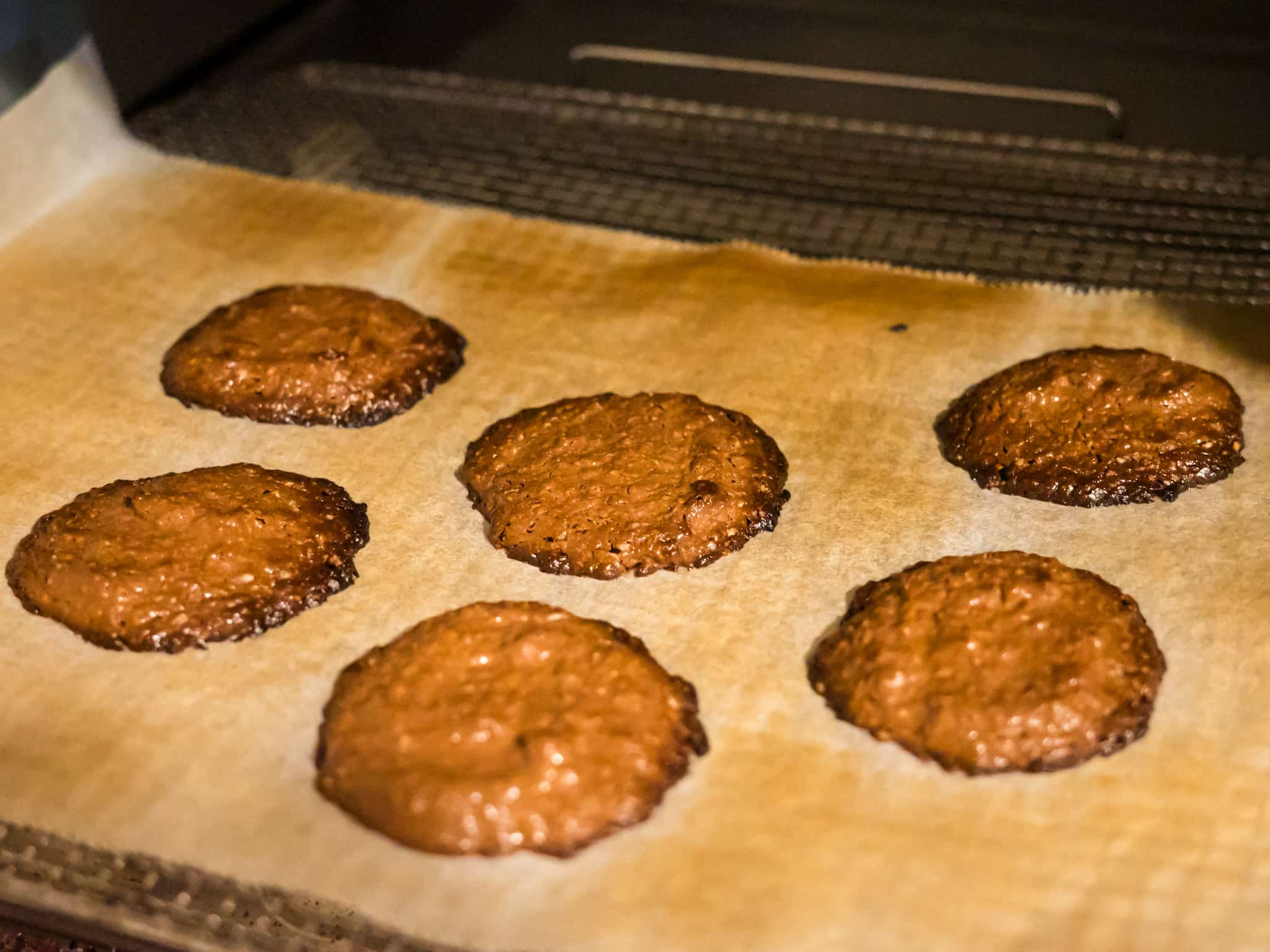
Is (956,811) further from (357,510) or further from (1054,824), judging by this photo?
(357,510)

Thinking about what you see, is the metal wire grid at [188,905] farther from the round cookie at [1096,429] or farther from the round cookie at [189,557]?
the round cookie at [1096,429]

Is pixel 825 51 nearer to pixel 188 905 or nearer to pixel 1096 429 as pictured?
pixel 1096 429

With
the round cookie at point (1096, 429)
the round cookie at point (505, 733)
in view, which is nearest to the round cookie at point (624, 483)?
the round cookie at point (505, 733)

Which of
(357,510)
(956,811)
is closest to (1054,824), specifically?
(956,811)

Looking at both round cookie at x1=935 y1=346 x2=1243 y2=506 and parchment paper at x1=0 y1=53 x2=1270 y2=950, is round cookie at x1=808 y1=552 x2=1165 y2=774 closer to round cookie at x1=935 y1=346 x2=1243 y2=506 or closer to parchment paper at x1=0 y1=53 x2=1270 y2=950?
parchment paper at x1=0 y1=53 x2=1270 y2=950

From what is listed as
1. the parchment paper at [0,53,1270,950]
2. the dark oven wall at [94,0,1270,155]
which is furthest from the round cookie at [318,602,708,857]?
the dark oven wall at [94,0,1270,155]

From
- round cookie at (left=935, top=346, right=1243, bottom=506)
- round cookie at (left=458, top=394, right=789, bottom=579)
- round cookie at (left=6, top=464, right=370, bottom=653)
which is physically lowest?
round cookie at (left=935, top=346, right=1243, bottom=506)

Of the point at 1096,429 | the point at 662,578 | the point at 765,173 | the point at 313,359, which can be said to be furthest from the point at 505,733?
the point at 765,173
